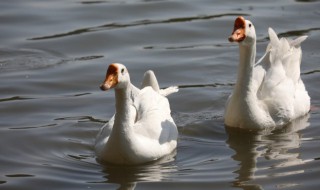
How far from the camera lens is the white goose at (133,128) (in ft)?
28.0

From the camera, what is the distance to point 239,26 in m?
9.54

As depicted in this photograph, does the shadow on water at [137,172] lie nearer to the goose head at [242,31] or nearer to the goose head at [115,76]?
the goose head at [115,76]

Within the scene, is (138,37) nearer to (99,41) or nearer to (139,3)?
(99,41)

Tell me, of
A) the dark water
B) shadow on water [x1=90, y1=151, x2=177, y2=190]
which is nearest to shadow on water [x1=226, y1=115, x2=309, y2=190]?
the dark water

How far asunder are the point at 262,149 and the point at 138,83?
2790mm

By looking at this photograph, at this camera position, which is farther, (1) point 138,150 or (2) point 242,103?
(2) point 242,103

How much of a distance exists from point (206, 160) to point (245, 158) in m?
0.49

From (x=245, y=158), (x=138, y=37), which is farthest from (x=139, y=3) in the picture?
(x=245, y=158)

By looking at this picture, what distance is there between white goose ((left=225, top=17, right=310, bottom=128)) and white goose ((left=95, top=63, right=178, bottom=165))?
3.05 ft

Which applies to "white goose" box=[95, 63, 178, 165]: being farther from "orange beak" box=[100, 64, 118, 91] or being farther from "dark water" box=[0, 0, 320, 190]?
"dark water" box=[0, 0, 320, 190]

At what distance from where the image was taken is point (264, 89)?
34.0 feet

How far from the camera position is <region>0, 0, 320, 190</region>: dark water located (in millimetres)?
8633

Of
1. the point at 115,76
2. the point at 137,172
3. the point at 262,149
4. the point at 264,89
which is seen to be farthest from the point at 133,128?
the point at 264,89

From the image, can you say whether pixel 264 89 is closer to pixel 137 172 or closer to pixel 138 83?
pixel 138 83
